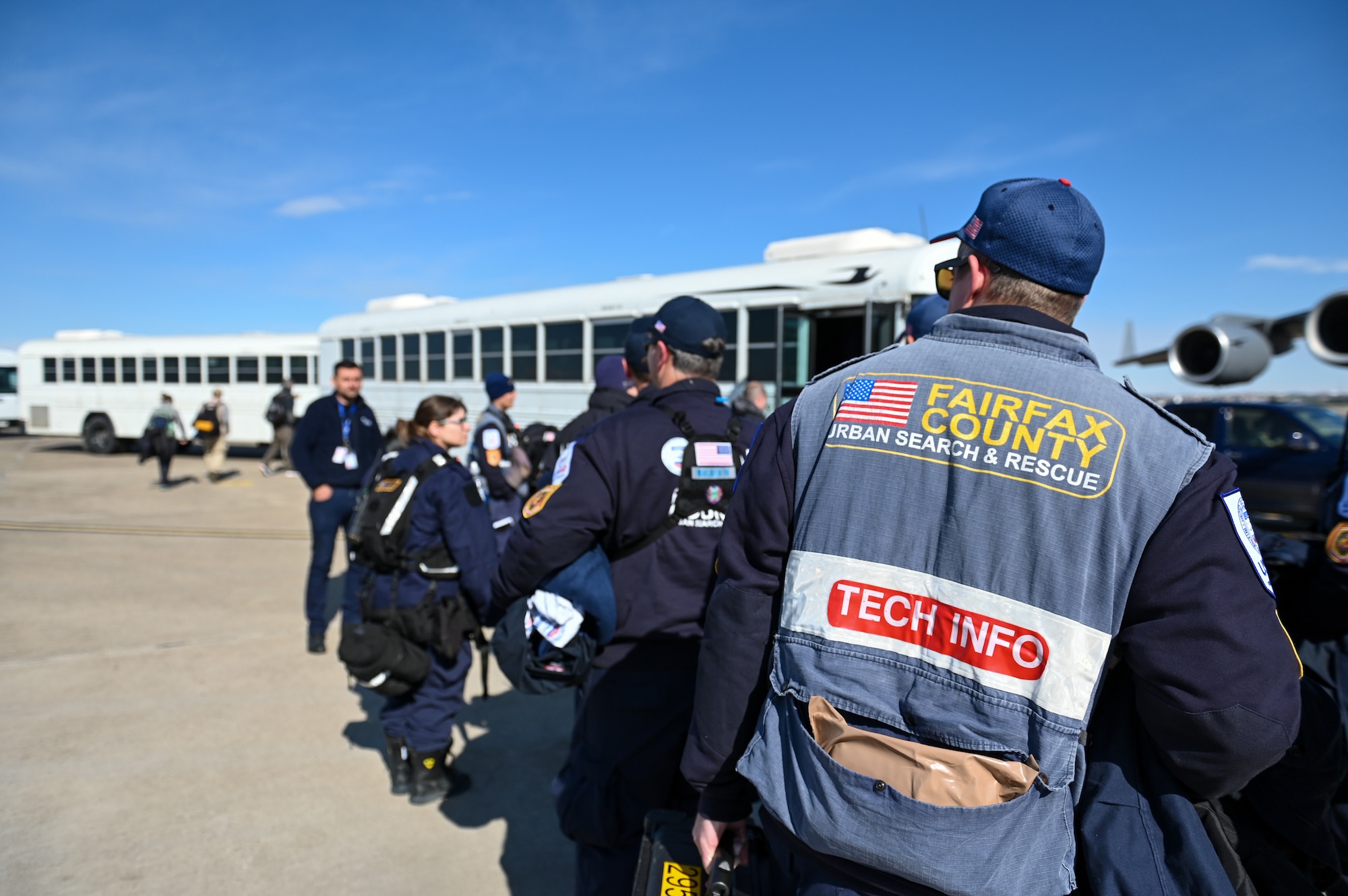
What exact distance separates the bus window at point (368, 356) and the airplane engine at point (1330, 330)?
1361 centimetres

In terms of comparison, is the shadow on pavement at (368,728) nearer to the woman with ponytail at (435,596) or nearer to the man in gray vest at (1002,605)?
the woman with ponytail at (435,596)

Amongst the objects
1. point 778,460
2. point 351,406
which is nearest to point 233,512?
point 351,406

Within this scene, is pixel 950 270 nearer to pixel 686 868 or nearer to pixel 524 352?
pixel 686 868

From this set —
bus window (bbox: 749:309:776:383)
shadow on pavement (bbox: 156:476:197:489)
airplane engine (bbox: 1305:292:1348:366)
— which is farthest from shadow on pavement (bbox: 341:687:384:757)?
shadow on pavement (bbox: 156:476:197:489)

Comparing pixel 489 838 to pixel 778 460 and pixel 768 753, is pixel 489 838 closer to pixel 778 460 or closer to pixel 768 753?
pixel 768 753

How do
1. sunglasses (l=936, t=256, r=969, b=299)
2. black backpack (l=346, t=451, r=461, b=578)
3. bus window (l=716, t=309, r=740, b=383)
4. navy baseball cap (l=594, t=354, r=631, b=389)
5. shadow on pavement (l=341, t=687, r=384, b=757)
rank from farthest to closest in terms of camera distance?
bus window (l=716, t=309, r=740, b=383), navy baseball cap (l=594, t=354, r=631, b=389), shadow on pavement (l=341, t=687, r=384, b=757), black backpack (l=346, t=451, r=461, b=578), sunglasses (l=936, t=256, r=969, b=299)

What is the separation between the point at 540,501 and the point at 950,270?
1371 millimetres

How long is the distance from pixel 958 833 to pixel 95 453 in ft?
81.8

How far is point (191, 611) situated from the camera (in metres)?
6.22

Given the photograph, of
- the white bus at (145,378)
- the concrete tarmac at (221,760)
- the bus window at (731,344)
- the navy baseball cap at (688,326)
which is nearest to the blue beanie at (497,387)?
the concrete tarmac at (221,760)

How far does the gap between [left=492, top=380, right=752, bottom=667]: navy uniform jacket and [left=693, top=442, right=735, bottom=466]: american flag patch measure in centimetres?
6

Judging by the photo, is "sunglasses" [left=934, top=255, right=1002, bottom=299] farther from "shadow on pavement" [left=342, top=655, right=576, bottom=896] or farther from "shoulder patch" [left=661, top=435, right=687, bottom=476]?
"shadow on pavement" [left=342, top=655, right=576, bottom=896]

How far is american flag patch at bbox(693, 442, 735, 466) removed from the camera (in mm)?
2516

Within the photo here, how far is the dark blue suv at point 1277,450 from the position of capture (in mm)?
8742
